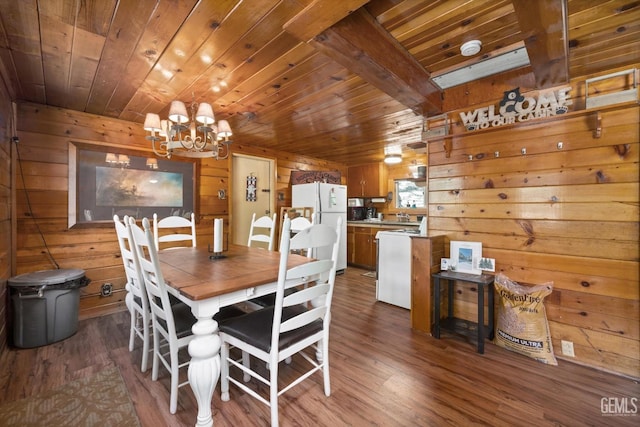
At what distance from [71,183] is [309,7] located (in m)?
2.91

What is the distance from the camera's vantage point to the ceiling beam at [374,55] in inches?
57.9

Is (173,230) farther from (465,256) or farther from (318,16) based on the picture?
(465,256)

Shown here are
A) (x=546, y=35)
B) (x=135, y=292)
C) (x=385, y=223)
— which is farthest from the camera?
(x=385, y=223)

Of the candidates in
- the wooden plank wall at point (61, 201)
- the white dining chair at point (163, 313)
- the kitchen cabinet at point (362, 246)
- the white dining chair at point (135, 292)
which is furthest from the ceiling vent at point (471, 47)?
the kitchen cabinet at point (362, 246)

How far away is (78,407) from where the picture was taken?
154 cm

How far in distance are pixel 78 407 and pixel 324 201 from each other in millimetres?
3671

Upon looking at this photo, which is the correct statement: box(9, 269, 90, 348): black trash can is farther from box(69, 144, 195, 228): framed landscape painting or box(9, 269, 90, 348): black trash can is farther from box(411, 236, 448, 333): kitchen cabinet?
box(411, 236, 448, 333): kitchen cabinet

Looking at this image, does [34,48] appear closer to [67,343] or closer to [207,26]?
[207,26]

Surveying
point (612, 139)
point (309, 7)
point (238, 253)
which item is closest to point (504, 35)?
point (612, 139)

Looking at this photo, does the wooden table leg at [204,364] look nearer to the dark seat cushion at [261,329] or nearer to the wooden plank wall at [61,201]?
the dark seat cushion at [261,329]

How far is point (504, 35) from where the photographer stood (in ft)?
5.35

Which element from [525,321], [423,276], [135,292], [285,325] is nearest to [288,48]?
[285,325]

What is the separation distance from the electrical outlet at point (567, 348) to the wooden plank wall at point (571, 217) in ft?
0.10

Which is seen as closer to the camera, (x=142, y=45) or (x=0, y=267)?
(x=142, y=45)
